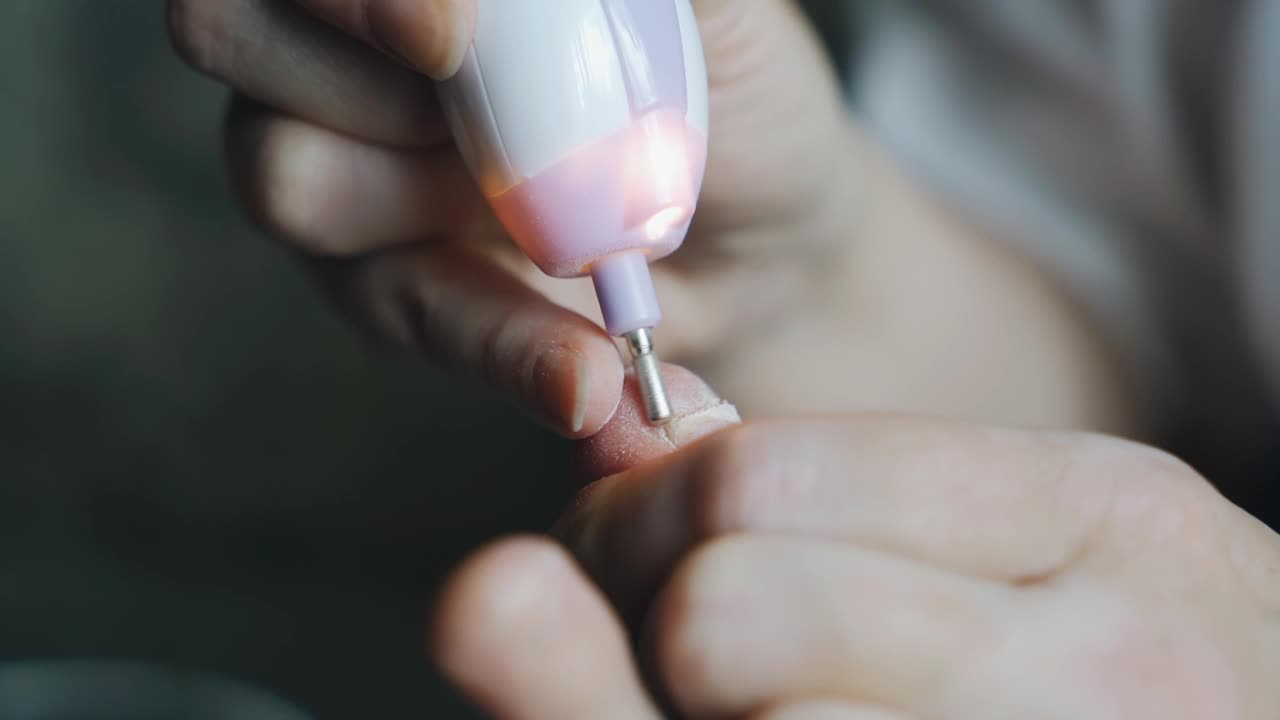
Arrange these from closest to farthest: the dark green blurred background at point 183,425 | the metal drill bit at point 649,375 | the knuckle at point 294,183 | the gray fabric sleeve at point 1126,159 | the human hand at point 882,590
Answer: the human hand at point 882,590 → the metal drill bit at point 649,375 → the knuckle at point 294,183 → the gray fabric sleeve at point 1126,159 → the dark green blurred background at point 183,425

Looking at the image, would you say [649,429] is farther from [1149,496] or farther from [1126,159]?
[1126,159]

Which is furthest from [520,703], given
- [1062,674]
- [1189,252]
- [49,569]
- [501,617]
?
[49,569]

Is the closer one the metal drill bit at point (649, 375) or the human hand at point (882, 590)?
the human hand at point (882, 590)

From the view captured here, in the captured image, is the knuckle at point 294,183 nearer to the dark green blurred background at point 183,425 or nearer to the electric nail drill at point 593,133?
the electric nail drill at point 593,133

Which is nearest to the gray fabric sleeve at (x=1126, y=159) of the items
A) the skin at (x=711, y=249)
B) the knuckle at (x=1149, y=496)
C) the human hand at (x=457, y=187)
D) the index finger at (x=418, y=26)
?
the skin at (x=711, y=249)

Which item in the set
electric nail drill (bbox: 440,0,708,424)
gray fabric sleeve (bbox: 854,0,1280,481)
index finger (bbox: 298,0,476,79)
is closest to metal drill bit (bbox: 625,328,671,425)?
electric nail drill (bbox: 440,0,708,424)

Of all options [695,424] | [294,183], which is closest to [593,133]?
[695,424]

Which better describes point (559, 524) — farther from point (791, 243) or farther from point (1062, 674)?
point (791, 243)
